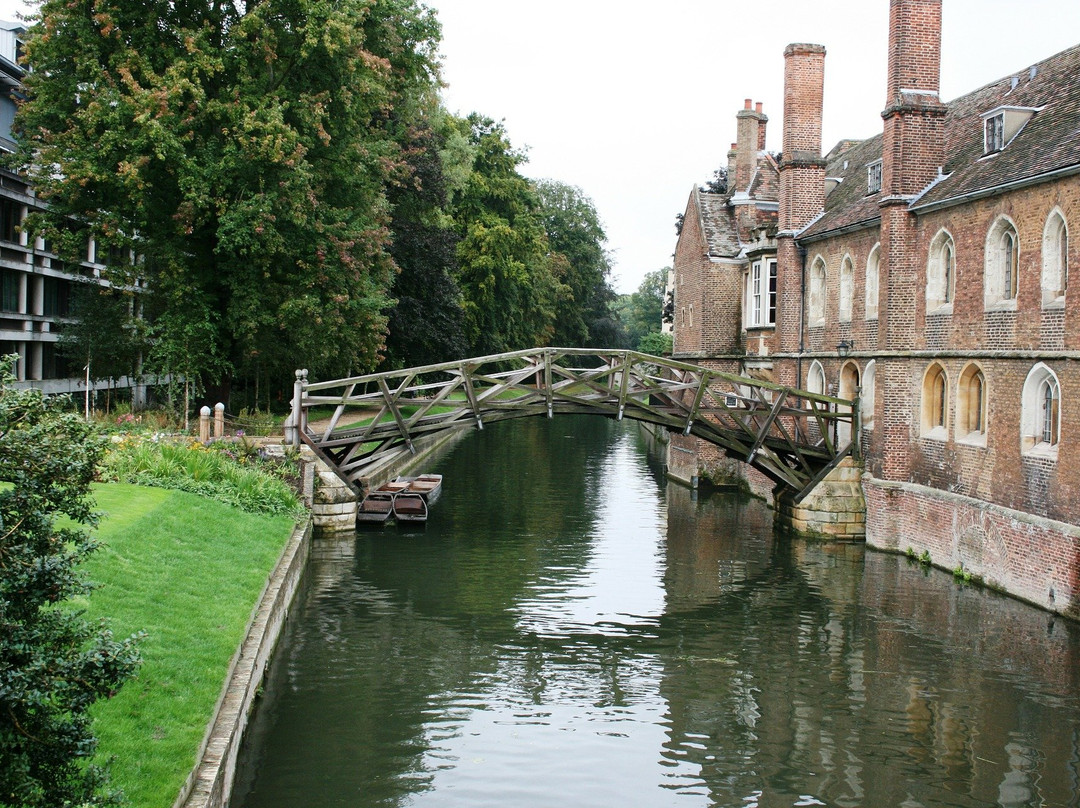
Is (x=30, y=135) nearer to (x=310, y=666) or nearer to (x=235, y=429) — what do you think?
(x=235, y=429)

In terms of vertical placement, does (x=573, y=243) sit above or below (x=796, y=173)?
above

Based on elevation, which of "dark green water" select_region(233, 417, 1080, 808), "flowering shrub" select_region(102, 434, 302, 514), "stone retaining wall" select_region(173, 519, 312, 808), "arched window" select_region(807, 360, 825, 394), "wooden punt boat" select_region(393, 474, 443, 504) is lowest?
"dark green water" select_region(233, 417, 1080, 808)

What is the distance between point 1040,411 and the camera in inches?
664

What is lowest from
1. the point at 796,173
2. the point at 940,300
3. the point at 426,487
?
the point at 426,487

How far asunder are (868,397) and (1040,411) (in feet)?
20.2

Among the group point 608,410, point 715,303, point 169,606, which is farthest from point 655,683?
point 715,303

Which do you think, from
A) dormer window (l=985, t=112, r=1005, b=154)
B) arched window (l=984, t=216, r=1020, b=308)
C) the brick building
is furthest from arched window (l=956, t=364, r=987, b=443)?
dormer window (l=985, t=112, r=1005, b=154)

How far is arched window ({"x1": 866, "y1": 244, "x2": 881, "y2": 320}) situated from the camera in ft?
75.5

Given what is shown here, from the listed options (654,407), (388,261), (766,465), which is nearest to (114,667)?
(654,407)

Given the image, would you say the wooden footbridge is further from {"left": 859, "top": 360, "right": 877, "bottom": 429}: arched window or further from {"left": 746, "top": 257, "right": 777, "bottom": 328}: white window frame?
{"left": 746, "top": 257, "right": 777, "bottom": 328}: white window frame

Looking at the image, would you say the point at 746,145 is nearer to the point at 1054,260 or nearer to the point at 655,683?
the point at 1054,260

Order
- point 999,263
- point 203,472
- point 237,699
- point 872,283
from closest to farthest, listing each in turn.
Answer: point 237,699 < point 999,263 < point 203,472 < point 872,283

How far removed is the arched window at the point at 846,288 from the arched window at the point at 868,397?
5.35 ft

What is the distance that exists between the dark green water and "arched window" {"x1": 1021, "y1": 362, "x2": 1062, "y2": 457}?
2661 millimetres
